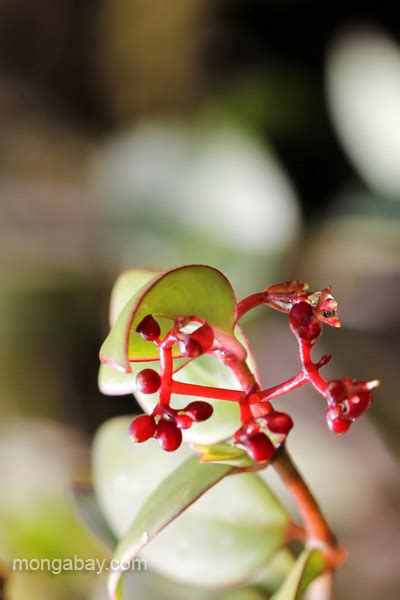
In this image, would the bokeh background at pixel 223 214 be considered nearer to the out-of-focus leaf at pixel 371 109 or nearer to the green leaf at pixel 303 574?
the out-of-focus leaf at pixel 371 109

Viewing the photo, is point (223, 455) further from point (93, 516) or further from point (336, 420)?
point (93, 516)

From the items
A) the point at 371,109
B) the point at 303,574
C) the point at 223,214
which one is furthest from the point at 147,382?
the point at 371,109

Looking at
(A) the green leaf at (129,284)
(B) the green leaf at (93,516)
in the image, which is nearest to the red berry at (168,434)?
(A) the green leaf at (129,284)

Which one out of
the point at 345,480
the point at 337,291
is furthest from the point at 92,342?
the point at 345,480

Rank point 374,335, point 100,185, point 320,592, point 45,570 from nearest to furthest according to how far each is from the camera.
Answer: point 320,592
point 45,570
point 374,335
point 100,185

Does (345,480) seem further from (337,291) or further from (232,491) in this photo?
(232,491)

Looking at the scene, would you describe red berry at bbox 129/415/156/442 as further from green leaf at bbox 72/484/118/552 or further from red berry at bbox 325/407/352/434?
green leaf at bbox 72/484/118/552

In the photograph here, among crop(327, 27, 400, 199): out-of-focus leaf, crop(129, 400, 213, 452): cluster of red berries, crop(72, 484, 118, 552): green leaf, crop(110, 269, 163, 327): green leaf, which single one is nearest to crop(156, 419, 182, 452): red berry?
crop(129, 400, 213, 452): cluster of red berries

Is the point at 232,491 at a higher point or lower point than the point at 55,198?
higher
